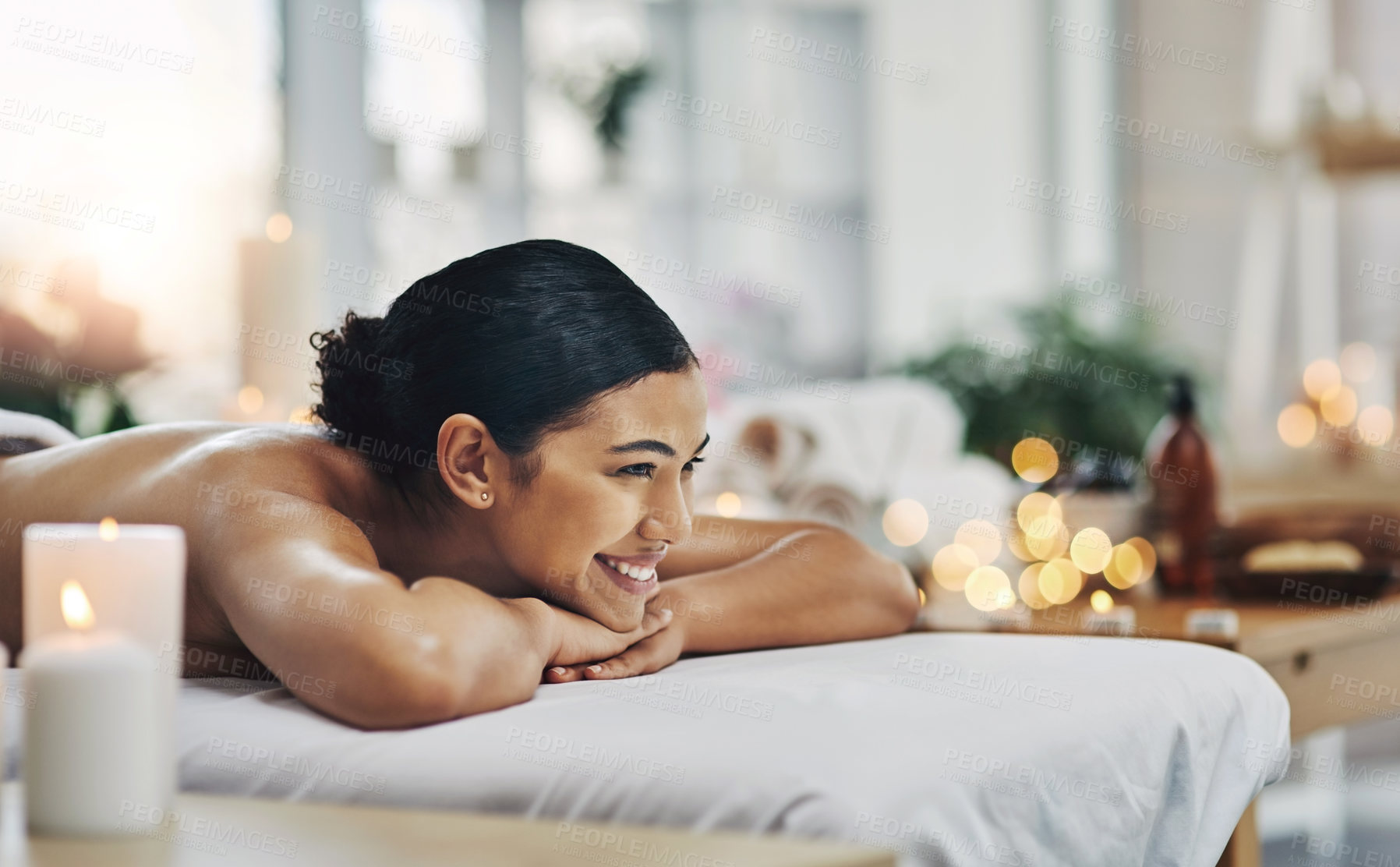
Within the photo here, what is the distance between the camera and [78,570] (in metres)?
0.63

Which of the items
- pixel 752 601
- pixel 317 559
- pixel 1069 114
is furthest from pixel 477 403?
pixel 1069 114

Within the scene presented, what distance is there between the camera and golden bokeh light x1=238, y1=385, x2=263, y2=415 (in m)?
1.86

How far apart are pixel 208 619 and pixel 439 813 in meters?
0.53

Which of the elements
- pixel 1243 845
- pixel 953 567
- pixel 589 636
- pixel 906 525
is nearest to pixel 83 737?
pixel 589 636

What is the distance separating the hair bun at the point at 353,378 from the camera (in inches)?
45.0

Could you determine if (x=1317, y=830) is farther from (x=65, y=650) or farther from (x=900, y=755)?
(x=65, y=650)

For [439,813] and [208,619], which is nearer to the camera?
[439,813]

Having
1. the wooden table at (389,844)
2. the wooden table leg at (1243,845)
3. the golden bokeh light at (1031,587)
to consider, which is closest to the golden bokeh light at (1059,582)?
the golden bokeh light at (1031,587)

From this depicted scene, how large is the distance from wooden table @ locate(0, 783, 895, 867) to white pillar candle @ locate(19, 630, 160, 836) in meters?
0.01

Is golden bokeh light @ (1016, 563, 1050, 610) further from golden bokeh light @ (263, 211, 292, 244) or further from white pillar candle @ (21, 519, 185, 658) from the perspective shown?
white pillar candle @ (21, 519, 185, 658)

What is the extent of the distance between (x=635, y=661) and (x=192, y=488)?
0.38 metres

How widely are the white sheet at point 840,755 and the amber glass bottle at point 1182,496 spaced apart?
0.92 metres

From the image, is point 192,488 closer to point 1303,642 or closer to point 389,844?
point 389,844

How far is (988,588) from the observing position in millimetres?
1771
